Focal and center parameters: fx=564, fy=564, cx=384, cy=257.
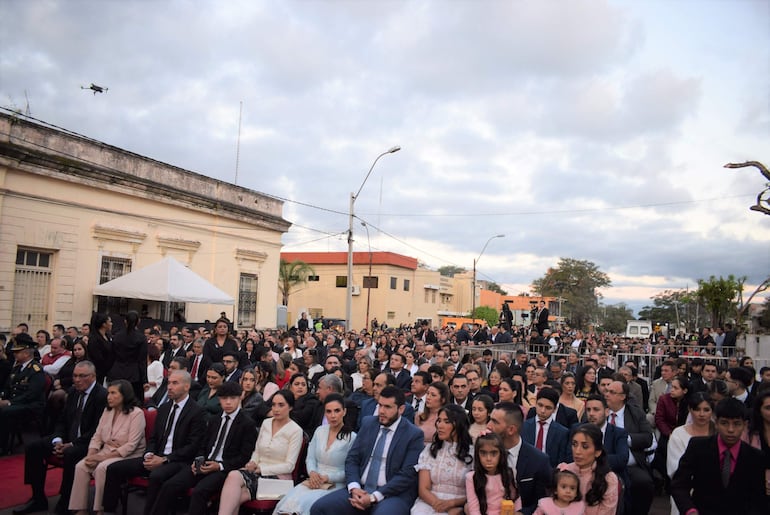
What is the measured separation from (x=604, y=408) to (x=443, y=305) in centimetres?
4652

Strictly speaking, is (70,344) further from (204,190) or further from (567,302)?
(567,302)

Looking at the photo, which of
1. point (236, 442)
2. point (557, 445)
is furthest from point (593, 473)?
point (236, 442)

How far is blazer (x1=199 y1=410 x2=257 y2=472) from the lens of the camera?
208 inches

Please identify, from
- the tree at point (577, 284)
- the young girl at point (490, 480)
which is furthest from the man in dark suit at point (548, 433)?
the tree at point (577, 284)

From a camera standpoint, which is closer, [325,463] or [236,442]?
[325,463]

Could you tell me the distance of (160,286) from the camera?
14.8m

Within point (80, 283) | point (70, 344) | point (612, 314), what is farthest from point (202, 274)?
point (612, 314)

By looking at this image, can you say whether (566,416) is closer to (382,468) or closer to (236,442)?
(382,468)

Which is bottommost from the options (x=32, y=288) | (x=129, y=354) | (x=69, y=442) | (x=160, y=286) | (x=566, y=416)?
(x=69, y=442)

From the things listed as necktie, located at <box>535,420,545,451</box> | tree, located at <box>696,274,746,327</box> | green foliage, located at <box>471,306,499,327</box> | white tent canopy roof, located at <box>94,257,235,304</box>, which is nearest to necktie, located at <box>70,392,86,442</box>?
necktie, located at <box>535,420,545,451</box>

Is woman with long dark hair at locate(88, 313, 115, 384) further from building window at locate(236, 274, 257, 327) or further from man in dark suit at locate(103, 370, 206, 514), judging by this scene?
building window at locate(236, 274, 257, 327)

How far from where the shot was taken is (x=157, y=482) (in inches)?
205

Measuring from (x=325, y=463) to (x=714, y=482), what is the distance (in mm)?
3121

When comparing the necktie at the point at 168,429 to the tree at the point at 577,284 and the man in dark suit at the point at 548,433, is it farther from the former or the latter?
the tree at the point at 577,284
